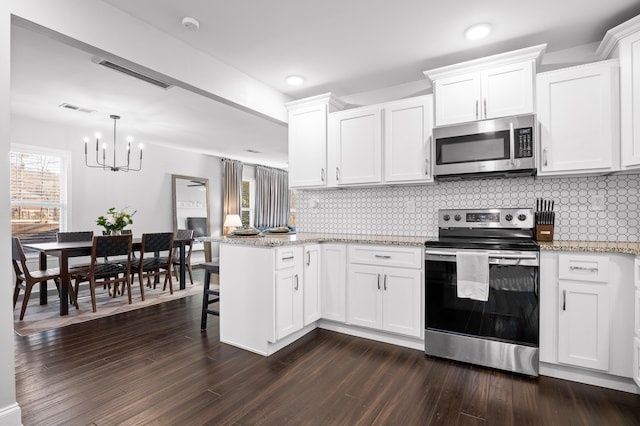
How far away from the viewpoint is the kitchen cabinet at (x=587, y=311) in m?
2.01

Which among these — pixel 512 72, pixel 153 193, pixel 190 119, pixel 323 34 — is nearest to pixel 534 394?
pixel 512 72

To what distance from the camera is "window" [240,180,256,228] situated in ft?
27.1

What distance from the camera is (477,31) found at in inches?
97.5

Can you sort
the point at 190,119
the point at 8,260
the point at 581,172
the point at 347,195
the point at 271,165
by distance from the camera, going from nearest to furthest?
the point at 8,260, the point at 581,172, the point at 347,195, the point at 190,119, the point at 271,165

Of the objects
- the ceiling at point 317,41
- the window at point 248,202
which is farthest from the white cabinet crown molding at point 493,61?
the window at point 248,202

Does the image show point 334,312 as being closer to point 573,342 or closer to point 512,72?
point 573,342

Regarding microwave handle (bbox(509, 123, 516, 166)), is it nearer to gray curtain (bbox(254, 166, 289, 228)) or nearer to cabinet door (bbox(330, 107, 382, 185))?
cabinet door (bbox(330, 107, 382, 185))

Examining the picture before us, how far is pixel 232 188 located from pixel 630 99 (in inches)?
276

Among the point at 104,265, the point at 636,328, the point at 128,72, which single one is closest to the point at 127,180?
the point at 104,265

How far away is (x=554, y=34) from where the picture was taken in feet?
8.23

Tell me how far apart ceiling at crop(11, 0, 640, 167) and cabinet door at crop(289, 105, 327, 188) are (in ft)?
1.11

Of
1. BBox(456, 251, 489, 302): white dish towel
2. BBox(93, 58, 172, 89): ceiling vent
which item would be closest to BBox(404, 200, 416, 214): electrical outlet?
BBox(456, 251, 489, 302): white dish towel

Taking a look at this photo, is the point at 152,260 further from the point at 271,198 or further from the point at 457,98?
the point at 457,98

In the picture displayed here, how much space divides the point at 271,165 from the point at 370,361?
23.5 feet
